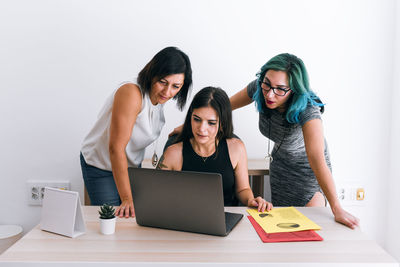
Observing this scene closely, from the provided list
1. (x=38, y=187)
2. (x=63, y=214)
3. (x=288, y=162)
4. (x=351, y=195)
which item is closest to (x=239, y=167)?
(x=288, y=162)

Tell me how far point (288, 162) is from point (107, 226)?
104 cm

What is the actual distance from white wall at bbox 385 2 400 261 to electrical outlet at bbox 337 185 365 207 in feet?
0.71

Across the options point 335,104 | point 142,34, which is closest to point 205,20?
point 142,34

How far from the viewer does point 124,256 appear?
0.99 metres

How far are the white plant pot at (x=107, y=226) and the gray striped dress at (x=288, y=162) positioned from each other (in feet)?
3.08

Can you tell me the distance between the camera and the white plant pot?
113 cm

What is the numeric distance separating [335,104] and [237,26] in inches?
35.1

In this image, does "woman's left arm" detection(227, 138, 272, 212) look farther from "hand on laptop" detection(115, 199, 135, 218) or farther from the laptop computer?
"hand on laptop" detection(115, 199, 135, 218)

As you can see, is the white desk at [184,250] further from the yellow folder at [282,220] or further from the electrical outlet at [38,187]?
the electrical outlet at [38,187]

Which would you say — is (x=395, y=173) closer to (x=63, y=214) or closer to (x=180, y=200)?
(x=180, y=200)

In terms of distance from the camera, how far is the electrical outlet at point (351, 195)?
96.5 inches

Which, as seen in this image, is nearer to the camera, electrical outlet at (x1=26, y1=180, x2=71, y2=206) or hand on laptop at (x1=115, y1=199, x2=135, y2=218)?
hand on laptop at (x1=115, y1=199, x2=135, y2=218)

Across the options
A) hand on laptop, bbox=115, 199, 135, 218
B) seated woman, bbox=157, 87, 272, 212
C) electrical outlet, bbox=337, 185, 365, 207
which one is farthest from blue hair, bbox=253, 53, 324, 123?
electrical outlet, bbox=337, 185, 365, 207

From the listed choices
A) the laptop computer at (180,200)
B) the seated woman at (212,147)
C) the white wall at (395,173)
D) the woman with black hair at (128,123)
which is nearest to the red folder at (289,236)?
the laptop computer at (180,200)
